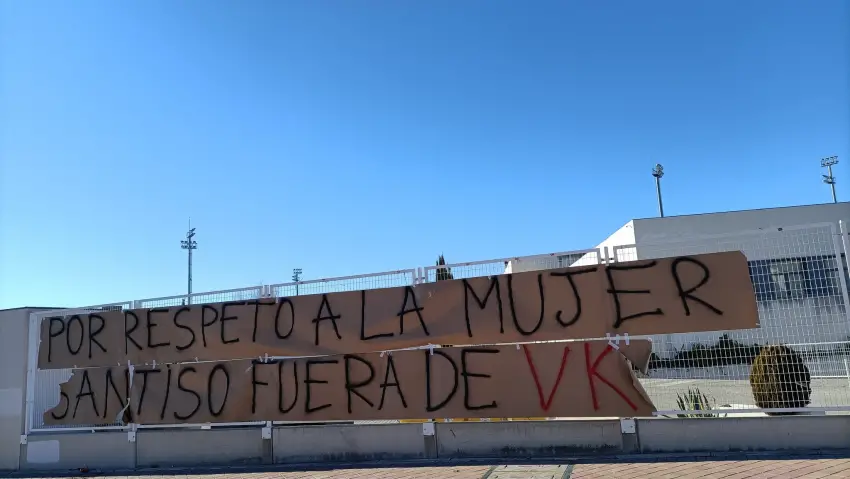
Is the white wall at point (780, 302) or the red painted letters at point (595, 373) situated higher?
the white wall at point (780, 302)

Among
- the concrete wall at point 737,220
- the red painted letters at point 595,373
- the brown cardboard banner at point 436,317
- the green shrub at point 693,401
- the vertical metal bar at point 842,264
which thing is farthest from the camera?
the concrete wall at point 737,220

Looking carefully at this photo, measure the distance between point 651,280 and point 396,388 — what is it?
146 inches

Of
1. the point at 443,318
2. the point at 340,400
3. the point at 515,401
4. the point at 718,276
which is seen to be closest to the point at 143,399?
the point at 340,400

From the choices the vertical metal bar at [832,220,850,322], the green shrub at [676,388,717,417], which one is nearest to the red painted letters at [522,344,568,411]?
the green shrub at [676,388,717,417]

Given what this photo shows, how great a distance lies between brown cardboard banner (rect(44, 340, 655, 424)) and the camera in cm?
778

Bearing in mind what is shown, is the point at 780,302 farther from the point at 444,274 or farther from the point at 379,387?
the point at 379,387

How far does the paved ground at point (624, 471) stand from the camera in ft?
20.6

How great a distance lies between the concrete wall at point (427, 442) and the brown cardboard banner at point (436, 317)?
1.13m

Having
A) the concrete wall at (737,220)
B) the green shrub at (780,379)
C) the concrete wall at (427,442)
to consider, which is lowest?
the concrete wall at (427,442)

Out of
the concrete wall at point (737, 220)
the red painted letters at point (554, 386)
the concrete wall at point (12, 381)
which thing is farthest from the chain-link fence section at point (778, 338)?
the concrete wall at point (737, 220)

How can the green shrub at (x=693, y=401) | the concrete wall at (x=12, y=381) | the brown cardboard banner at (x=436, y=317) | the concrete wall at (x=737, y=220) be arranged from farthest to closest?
the concrete wall at (x=737, y=220) → the concrete wall at (x=12, y=381) → the green shrub at (x=693, y=401) → the brown cardboard banner at (x=436, y=317)

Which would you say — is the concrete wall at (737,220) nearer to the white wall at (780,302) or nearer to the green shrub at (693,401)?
the green shrub at (693,401)

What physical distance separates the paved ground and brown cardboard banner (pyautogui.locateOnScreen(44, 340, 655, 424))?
0.79 m

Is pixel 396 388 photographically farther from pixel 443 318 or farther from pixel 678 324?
pixel 678 324
